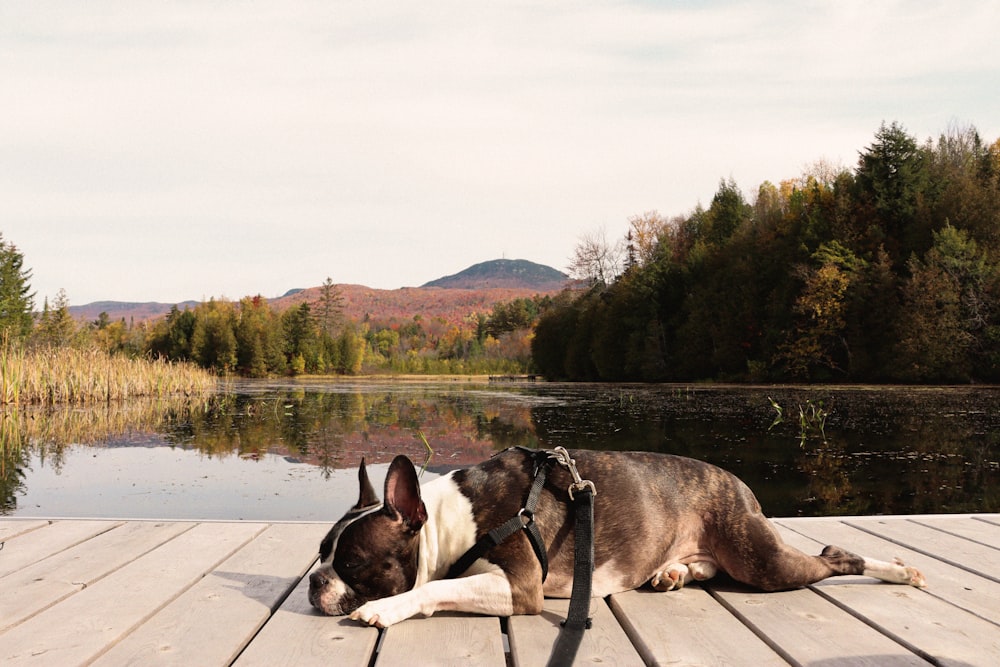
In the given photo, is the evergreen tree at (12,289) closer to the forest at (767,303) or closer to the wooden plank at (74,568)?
the forest at (767,303)

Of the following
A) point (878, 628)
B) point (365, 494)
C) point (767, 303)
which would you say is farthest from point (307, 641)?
point (767, 303)

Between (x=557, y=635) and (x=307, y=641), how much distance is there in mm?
785

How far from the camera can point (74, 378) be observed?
1688 centimetres

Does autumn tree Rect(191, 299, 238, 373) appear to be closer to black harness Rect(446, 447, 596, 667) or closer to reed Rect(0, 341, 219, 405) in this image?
reed Rect(0, 341, 219, 405)

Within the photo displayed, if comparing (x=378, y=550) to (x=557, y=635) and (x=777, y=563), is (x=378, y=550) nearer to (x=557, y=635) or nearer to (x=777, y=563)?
(x=557, y=635)

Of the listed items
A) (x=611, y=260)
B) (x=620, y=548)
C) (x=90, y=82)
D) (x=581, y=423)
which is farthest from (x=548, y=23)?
(x=611, y=260)

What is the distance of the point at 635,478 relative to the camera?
2.94 m

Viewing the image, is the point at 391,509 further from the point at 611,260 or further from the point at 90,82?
the point at 611,260

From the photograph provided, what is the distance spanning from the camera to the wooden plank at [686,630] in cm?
212

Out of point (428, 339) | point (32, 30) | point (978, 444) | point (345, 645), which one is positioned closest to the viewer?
point (345, 645)

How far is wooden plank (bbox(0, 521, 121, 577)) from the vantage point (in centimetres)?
309

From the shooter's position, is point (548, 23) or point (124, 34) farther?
point (124, 34)

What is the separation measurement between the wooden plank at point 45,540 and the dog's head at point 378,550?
1409 millimetres

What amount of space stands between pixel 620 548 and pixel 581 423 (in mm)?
11454
